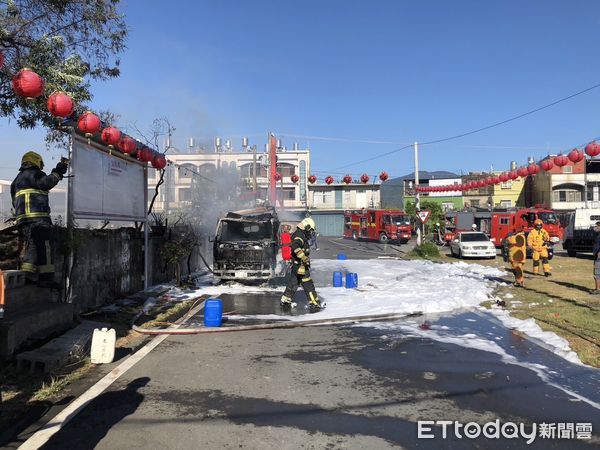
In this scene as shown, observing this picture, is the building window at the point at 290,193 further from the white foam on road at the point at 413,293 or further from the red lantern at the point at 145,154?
the red lantern at the point at 145,154

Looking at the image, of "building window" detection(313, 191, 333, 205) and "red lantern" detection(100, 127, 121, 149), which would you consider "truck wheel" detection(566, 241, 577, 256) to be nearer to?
"red lantern" detection(100, 127, 121, 149)

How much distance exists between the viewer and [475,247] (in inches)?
1003

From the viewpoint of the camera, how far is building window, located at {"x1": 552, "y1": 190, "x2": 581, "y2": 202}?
52.1 meters

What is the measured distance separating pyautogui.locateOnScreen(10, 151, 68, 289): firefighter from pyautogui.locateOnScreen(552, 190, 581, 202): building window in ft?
181

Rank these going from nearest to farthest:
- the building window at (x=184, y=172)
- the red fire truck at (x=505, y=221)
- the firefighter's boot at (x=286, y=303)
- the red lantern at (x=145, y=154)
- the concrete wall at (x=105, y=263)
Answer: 1. the concrete wall at (x=105, y=263)
2. the firefighter's boot at (x=286, y=303)
3. the red lantern at (x=145, y=154)
4. the building window at (x=184, y=172)
5. the red fire truck at (x=505, y=221)

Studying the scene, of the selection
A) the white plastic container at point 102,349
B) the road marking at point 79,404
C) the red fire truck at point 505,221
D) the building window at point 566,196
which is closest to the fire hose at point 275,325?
the road marking at point 79,404

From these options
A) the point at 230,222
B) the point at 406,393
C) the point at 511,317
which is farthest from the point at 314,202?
the point at 406,393

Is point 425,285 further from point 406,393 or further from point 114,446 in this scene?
point 114,446

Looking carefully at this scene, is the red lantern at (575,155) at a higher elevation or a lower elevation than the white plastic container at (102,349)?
higher

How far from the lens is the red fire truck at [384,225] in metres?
39.9

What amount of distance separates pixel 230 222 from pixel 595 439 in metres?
11.4

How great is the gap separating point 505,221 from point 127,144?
28915 millimetres

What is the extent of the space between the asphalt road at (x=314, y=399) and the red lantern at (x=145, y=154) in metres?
5.68

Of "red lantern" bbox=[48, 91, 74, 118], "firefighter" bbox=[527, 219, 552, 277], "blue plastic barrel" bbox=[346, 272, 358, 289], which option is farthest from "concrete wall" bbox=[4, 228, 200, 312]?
"firefighter" bbox=[527, 219, 552, 277]
